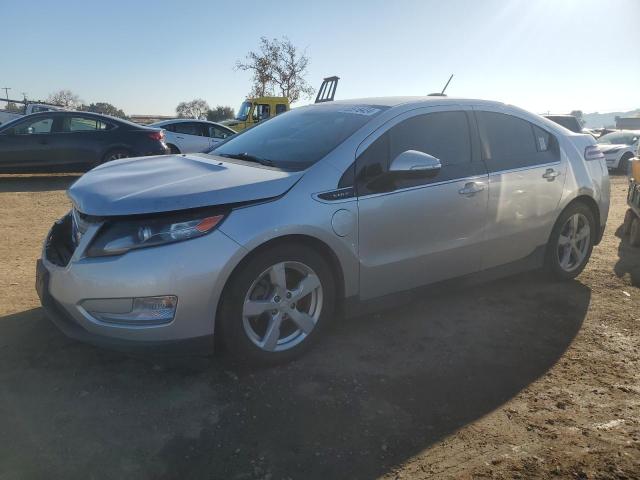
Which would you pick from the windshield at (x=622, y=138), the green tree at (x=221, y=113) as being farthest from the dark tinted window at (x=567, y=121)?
the green tree at (x=221, y=113)

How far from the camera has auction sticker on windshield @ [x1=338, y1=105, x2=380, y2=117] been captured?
3703 millimetres

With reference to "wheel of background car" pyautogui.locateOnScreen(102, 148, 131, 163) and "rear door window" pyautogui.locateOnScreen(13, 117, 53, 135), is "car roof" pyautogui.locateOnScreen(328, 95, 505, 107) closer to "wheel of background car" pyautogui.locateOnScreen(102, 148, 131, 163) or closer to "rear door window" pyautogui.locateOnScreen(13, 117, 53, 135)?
"wheel of background car" pyautogui.locateOnScreen(102, 148, 131, 163)

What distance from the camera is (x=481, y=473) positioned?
2328mm

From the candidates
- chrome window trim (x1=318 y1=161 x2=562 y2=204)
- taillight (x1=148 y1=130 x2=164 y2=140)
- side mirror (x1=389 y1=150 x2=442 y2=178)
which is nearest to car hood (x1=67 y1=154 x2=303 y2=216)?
chrome window trim (x1=318 y1=161 x2=562 y2=204)

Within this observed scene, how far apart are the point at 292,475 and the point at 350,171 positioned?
1.83 metres

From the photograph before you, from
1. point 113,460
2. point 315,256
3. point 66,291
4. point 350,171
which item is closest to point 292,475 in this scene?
point 113,460

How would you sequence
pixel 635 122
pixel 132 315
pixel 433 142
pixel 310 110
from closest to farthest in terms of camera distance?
pixel 132 315 → pixel 433 142 → pixel 310 110 → pixel 635 122

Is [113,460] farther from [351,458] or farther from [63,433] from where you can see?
[351,458]

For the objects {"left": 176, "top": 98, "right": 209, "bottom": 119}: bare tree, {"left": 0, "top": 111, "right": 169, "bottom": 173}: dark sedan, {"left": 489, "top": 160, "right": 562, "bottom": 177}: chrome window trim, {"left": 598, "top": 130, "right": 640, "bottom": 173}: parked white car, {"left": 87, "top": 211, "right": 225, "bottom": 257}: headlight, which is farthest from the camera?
{"left": 176, "top": 98, "right": 209, "bottom": 119}: bare tree

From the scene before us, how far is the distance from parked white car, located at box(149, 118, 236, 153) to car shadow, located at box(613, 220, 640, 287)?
10610 mm

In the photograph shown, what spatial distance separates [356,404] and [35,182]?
10.2 m

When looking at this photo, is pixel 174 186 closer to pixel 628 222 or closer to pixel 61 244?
pixel 61 244

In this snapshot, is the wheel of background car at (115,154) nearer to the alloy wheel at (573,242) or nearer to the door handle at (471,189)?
the door handle at (471,189)

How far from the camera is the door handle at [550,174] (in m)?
4.39
